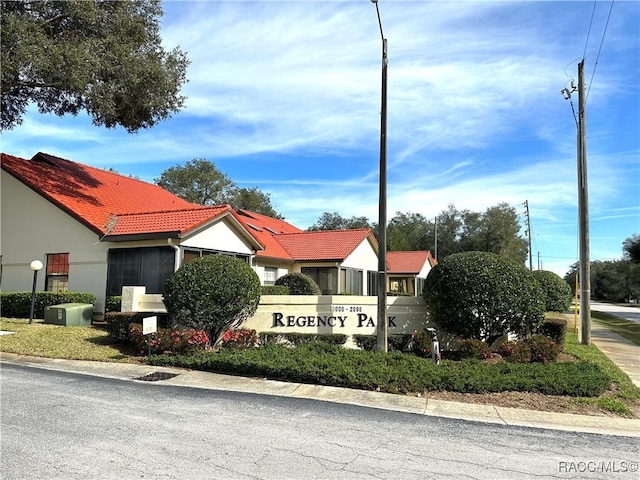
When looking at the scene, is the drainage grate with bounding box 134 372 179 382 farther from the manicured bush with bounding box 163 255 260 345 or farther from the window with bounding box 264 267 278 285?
the window with bounding box 264 267 278 285

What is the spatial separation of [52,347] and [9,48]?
9.23m

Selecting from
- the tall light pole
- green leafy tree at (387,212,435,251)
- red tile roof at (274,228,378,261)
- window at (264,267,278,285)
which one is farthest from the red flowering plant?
green leafy tree at (387,212,435,251)

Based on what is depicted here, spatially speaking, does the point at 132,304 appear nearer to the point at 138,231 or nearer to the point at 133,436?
the point at 138,231

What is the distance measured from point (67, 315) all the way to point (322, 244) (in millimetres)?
15191

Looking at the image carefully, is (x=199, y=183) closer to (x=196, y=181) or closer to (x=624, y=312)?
(x=196, y=181)

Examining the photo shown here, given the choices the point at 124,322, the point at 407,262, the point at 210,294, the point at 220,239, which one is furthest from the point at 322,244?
the point at 210,294

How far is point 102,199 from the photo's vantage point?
2000 cm

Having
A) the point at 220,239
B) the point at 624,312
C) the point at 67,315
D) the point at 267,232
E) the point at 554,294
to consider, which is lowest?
the point at 624,312

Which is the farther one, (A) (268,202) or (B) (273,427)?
(A) (268,202)

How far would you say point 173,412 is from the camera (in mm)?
6668

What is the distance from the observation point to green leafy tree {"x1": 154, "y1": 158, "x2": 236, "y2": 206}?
47.6m

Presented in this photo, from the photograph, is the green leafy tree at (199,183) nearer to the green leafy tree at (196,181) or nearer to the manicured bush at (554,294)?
the green leafy tree at (196,181)

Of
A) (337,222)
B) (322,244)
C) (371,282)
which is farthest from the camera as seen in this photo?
(337,222)

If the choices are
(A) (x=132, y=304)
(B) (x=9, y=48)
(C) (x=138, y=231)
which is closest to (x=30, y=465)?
(A) (x=132, y=304)
